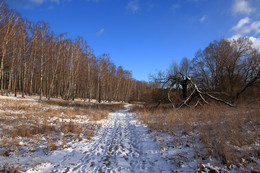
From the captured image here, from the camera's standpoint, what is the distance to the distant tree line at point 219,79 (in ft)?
37.1

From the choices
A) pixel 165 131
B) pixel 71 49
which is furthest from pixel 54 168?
pixel 71 49

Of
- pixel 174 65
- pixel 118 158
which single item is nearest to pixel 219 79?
pixel 174 65

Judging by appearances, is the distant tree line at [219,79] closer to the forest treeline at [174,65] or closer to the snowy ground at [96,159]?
the forest treeline at [174,65]

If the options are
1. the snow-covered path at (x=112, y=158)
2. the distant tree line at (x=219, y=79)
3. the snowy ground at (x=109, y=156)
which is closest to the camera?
the snowy ground at (x=109, y=156)

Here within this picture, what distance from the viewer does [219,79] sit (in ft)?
55.8

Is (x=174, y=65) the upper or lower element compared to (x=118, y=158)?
upper

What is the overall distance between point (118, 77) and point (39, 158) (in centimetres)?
3609

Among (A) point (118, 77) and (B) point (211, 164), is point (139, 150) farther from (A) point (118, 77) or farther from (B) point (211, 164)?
(A) point (118, 77)

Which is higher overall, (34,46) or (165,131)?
(34,46)

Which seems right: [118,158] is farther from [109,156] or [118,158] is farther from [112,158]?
[109,156]

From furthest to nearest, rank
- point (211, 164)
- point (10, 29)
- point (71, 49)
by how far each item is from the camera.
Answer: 1. point (71, 49)
2. point (10, 29)
3. point (211, 164)

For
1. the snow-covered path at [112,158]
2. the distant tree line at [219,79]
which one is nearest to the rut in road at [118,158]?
the snow-covered path at [112,158]

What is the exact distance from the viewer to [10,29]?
55.9 ft

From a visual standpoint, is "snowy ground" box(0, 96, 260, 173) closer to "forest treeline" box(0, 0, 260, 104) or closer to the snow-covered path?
the snow-covered path
